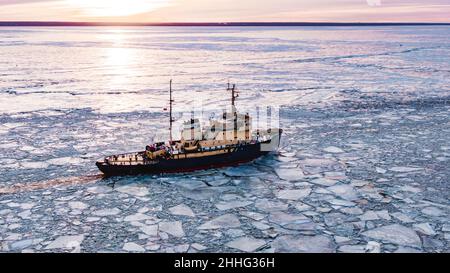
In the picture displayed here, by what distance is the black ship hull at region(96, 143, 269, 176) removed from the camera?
332 inches

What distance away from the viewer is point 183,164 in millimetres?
8758

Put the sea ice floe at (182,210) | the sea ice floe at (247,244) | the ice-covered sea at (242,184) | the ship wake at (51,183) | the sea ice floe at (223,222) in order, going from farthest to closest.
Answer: the ship wake at (51,183), the sea ice floe at (182,210), the sea ice floe at (223,222), the ice-covered sea at (242,184), the sea ice floe at (247,244)

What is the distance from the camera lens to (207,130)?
9500mm

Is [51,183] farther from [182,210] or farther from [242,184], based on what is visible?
[242,184]

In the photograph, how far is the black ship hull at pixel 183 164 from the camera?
8.43m

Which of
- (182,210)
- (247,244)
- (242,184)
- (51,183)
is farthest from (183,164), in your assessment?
(247,244)

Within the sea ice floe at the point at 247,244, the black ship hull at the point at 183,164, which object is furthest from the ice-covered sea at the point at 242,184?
the black ship hull at the point at 183,164

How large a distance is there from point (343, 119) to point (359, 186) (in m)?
5.86

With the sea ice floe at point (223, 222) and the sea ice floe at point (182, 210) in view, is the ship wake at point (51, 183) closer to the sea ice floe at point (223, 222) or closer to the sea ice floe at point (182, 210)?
the sea ice floe at point (182, 210)

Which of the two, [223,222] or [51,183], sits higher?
[51,183]

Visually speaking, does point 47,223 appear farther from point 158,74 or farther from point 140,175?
point 158,74

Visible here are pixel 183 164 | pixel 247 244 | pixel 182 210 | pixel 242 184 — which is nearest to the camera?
pixel 247 244
